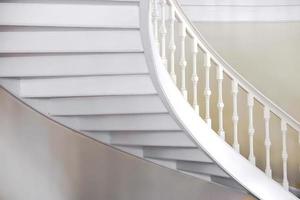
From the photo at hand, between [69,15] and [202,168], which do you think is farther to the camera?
[202,168]

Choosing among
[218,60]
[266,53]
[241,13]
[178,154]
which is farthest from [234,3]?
[178,154]

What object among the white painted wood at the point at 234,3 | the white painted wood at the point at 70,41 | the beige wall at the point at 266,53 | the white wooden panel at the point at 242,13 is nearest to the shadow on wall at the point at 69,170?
the white painted wood at the point at 70,41

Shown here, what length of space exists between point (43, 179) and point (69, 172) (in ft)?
0.74

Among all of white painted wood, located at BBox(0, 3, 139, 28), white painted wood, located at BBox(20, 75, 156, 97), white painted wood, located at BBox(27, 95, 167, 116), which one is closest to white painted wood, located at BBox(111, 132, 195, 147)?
white painted wood, located at BBox(27, 95, 167, 116)

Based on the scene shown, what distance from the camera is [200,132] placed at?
10.6 feet

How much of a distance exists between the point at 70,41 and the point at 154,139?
105 centimetres

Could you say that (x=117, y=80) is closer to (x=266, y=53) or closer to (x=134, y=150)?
(x=134, y=150)

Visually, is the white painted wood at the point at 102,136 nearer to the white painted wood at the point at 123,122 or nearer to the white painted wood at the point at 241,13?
the white painted wood at the point at 123,122

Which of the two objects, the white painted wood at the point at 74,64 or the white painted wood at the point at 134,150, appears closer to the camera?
the white painted wood at the point at 74,64

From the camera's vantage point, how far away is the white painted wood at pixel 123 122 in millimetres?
3266

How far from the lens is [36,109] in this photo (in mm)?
3305

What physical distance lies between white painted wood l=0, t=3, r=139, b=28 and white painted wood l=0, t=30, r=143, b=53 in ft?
0.24

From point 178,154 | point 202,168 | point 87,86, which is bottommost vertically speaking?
point 202,168

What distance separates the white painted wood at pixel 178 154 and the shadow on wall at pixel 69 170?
35cm
